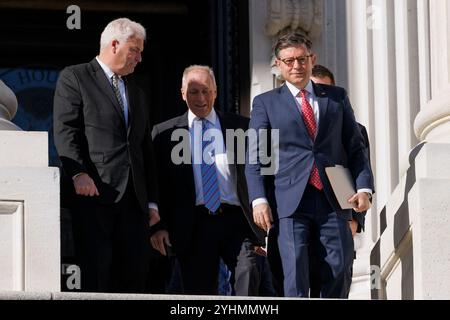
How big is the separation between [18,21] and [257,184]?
5672 mm

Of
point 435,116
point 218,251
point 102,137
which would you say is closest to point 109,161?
point 102,137

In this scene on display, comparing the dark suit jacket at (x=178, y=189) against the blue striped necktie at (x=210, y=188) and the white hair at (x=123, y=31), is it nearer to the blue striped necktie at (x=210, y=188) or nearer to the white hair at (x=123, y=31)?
the blue striped necktie at (x=210, y=188)

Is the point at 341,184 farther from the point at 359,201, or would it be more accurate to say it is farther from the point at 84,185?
the point at 84,185

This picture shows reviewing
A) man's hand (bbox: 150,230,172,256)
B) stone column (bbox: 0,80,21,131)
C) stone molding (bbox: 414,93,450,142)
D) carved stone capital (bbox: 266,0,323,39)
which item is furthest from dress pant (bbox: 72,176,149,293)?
carved stone capital (bbox: 266,0,323,39)

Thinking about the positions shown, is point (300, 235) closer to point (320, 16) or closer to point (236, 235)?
point (236, 235)

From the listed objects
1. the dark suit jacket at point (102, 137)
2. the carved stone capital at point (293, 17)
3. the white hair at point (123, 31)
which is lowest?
the dark suit jacket at point (102, 137)

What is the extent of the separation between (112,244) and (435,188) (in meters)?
1.98

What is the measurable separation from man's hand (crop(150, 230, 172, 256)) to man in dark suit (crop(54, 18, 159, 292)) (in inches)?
6.4

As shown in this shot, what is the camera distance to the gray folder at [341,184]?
14922 millimetres

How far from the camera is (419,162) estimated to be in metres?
15.3

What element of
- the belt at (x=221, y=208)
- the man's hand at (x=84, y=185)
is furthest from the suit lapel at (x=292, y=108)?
the man's hand at (x=84, y=185)

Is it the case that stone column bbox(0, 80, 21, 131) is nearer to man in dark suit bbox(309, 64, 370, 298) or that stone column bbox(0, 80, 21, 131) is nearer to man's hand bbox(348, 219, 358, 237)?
man in dark suit bbox(309, 64, 370, 298)

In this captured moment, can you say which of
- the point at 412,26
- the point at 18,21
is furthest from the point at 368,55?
the point at 18,21

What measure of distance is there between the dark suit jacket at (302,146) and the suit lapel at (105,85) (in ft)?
2.76
